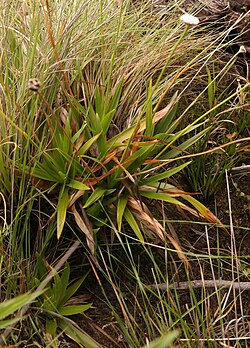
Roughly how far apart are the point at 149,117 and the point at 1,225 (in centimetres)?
59

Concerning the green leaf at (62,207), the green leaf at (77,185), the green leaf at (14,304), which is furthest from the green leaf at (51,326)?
the green leaf at (14,304)

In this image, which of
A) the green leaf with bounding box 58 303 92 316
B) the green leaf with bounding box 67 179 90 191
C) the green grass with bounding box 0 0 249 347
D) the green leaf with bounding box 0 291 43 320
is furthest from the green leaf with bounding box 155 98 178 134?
the green leaf with bounding box 0 291 43 320

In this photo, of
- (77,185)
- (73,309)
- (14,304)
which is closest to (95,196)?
(77,185)

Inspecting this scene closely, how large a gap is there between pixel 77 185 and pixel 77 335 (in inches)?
17.6

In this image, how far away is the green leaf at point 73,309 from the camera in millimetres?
1780

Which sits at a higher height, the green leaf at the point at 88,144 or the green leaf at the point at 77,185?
the green leaf at the point at 88,144

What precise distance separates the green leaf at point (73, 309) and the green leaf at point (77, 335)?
0.03m

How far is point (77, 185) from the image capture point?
1.80 m

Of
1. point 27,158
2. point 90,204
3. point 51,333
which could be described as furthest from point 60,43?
point 51,333

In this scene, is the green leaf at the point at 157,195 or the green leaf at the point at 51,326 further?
the green leaf at the point at 157,195

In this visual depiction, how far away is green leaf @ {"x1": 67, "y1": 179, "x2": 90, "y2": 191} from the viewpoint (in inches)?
69.8

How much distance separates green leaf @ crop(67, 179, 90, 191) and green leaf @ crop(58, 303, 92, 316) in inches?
13.9

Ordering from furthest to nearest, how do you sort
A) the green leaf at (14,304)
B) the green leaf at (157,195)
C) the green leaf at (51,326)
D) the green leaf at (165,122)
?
the green leaf at (165,122) < the green leaf at (157,195) < the green leaf at (51,326) < the green leaf at (14,304)

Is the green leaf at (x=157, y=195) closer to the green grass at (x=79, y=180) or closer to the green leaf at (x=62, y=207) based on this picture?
the green grass at (x=79, y=180)
